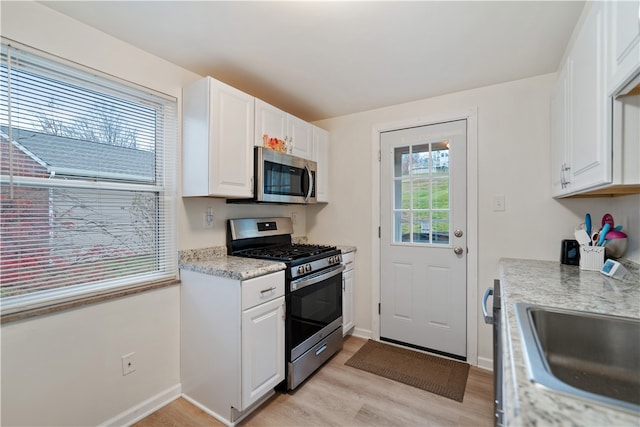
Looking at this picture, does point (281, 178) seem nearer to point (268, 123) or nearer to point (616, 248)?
point (268, 123)

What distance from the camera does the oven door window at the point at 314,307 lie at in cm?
199

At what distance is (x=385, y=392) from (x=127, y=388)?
1.65m

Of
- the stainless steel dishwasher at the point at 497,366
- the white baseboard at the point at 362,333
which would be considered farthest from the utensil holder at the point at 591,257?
the white baseboard at the point at 362,333

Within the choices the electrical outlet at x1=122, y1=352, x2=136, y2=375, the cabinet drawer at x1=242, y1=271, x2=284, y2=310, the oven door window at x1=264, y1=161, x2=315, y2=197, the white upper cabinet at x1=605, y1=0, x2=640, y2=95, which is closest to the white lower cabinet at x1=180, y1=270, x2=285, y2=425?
the cabinet drawer at x1=242, y1=271, x2=284, y2=310

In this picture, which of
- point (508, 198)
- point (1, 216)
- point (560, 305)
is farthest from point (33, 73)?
point (508, 198)

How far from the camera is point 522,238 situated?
7.21 ft

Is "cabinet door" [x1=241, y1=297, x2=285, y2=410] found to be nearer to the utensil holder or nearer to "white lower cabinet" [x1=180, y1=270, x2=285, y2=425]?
"white lower cabinet" [x1=180, y1=270, x2=285, y2=425]

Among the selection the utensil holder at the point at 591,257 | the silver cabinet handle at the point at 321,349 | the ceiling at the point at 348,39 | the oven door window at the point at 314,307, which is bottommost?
the silver cabinet handle at the point at 321,349

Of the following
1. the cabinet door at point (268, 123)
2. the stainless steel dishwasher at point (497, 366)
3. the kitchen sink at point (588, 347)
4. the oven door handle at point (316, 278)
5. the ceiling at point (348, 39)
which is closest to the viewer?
the kitchen sink at point (588, 347)

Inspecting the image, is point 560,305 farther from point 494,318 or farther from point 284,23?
point 284,23

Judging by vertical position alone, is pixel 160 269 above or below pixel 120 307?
above

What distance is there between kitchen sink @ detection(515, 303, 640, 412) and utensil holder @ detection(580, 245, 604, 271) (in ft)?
3.26

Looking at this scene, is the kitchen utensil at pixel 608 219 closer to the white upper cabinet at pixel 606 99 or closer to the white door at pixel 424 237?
the white upper cabinet at pixel 606 99

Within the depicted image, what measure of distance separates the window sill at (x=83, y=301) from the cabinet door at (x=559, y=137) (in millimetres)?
2565
